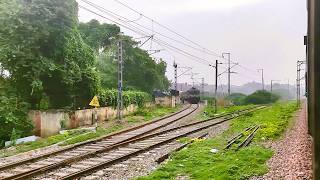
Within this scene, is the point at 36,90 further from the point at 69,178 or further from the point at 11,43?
the point at 69,178

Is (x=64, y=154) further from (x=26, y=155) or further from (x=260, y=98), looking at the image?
(x=260, y=98)

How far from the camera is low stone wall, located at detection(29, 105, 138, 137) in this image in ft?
89.2

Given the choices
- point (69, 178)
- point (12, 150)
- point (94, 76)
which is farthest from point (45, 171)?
point (94, 76)

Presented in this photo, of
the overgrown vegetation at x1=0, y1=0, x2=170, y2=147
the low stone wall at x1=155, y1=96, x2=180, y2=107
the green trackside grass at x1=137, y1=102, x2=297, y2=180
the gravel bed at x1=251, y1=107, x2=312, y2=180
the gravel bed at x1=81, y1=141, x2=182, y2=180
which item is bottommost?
the gravel bed at x1=81, y1=141, x2=182, y2=180

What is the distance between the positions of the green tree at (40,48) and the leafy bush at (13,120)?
1484 mm

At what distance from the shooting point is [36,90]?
92.1 feet

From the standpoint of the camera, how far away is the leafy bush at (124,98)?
37900mm

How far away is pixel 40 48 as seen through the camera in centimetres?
2828

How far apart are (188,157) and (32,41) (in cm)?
1607

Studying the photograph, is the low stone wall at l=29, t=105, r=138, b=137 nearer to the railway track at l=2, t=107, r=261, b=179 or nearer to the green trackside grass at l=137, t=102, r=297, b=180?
the railway track at l=2, t=107, r=261, b=179

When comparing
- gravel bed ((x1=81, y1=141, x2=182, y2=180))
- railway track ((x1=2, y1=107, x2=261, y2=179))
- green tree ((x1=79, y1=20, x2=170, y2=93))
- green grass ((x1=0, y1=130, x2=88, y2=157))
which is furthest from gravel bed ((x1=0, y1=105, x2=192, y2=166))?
green tree ((x1=79, y1=20, x2=170, y2=93))

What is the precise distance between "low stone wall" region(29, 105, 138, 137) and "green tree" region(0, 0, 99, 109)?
1417 mm

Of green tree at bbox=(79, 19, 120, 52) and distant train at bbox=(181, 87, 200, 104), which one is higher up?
green tree at bbox=(79, 19, 120, 52)

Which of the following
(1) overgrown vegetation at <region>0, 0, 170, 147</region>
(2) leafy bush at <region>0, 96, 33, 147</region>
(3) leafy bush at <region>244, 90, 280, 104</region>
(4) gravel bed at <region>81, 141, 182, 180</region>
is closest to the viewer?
(4) gravel bed at <region>81, 141, 182, 180</region>
